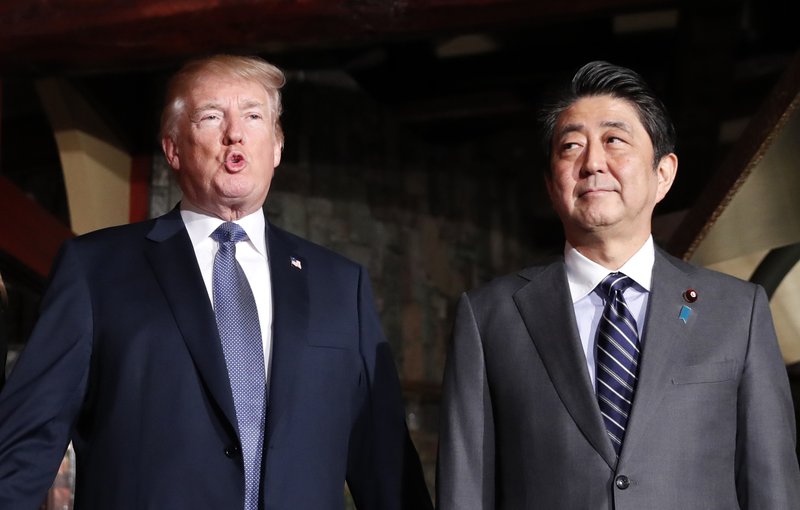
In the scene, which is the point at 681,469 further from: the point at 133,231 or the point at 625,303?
the point at 133,231

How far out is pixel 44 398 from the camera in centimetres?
229

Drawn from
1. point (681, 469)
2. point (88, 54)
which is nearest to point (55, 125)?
point (88, 54)

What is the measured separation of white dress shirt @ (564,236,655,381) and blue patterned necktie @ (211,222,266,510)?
55 centimetres

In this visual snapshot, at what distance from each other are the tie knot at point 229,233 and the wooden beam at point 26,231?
2.49 metres

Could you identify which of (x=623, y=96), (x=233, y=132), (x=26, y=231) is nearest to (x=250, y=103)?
(x=233, y=132)

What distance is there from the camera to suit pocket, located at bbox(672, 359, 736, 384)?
2.24m

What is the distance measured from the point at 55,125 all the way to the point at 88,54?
3.60ft

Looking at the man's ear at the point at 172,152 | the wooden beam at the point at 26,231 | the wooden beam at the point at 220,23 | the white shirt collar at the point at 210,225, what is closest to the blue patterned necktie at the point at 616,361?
the white shirt collar at the point at 210,225

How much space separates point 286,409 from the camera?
235 cm

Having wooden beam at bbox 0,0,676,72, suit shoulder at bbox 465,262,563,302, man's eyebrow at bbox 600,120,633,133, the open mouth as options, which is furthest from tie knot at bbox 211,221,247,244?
wooden beam at bbox 0,0,676,72

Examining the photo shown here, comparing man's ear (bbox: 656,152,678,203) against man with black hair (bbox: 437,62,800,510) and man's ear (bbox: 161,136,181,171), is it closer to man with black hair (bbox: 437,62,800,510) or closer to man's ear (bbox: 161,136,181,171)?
man with black hair (bbox: 437,62,800,510)

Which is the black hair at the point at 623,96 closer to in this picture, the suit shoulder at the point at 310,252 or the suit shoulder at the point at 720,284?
the suit shoulder at the point at 720,284

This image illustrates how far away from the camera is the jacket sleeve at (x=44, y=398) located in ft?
7.45

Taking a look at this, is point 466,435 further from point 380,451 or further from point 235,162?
point 235,162
